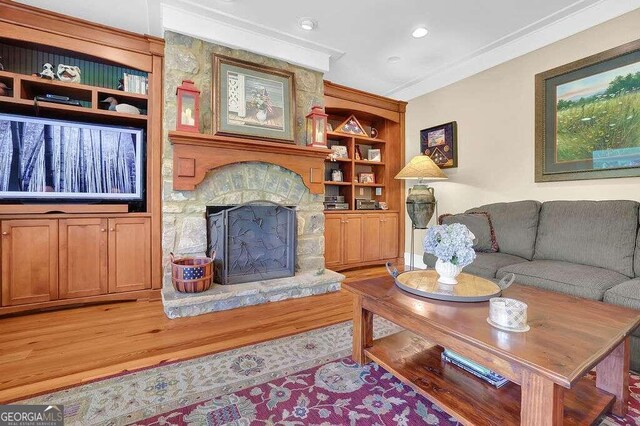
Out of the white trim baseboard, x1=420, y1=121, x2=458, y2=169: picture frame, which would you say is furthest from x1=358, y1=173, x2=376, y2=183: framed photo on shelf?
the white trim baseboard

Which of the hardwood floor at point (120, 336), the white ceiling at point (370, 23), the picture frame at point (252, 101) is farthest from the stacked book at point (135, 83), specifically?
the hardwood floor at point (120, 336)

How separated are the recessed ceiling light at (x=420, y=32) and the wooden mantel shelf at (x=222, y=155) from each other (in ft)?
4.63

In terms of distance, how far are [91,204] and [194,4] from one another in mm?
1936

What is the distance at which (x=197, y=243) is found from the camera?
8.86ft

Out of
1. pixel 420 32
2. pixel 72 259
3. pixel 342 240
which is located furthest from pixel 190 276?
pixel 420 32

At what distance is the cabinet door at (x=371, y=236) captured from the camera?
4055mm

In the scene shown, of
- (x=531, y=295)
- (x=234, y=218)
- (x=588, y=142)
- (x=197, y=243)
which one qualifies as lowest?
(x=531, y=295)

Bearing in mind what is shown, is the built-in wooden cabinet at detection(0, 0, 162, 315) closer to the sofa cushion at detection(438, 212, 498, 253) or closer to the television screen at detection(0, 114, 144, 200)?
the television screen at detection(0, 114, 144, 200)

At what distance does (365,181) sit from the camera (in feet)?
14.6

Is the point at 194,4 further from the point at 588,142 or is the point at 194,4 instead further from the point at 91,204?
the point at 588,142

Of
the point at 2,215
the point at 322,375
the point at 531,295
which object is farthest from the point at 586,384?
the point at 2,215

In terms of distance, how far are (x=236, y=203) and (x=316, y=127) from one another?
1192mm

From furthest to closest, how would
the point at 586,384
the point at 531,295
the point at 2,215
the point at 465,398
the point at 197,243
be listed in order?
the point at 197,243 < the point at 2,215 < the point at 531,295 < the point at 586,384 < the point at 465,398

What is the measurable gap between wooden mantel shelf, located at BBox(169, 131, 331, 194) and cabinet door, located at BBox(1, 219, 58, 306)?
3.54ft
